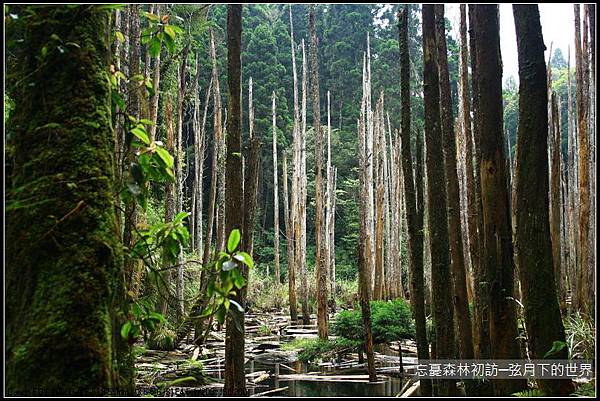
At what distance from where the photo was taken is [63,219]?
153 cm

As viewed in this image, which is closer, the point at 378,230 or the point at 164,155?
the point at 164,155

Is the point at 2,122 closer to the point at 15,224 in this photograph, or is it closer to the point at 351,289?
the point at 15,224

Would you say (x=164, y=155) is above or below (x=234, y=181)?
below

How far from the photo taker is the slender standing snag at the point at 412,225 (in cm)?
549

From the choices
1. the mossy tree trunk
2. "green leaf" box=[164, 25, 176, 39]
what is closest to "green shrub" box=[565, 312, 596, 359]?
"green leaf" box=[164, 25, 176, 39]

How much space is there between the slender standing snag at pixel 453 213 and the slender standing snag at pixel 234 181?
2187 millimetres

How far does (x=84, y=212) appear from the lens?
5.14 feet

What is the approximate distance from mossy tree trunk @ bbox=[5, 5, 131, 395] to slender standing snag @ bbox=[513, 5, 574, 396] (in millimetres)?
2620

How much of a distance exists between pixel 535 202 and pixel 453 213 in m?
2.17

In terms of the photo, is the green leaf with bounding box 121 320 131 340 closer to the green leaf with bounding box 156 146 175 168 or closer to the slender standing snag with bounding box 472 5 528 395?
the green leaf with bounding box 156 146 175 168

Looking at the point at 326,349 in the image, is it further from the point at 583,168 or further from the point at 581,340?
the point at 583,168

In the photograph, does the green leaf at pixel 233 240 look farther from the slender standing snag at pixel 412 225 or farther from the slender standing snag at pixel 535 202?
the slender standing snag at pixel 412 225

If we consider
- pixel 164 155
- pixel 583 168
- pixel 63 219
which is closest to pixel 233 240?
pixel 164 155

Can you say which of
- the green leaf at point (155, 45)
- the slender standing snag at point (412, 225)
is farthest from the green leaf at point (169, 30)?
the slender standing snag at point (412, 225)
